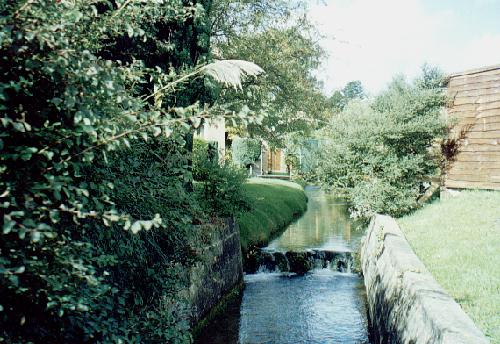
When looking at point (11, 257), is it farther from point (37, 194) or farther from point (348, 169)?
point (348, 169)

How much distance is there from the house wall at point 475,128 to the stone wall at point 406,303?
5.33 metres

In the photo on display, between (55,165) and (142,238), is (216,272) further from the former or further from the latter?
(55,165)

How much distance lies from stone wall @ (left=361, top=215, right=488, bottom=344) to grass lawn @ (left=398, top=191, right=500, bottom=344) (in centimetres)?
48

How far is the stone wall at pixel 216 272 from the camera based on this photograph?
27.3 ft

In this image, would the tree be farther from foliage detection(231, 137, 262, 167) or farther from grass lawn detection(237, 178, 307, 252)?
foliage detection(231, 137, 262, 167)

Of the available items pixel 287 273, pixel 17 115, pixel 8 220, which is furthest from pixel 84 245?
pixel 287 273

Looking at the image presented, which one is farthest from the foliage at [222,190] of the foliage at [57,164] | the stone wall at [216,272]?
the foliage at [57,164]

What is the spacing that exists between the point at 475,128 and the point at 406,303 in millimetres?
10551

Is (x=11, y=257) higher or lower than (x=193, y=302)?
higher

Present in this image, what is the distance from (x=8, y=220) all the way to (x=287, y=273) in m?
11.2

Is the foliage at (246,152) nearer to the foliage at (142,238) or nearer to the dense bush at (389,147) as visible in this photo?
the dense bush at (389,147)

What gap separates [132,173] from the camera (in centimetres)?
371

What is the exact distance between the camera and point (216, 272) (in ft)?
31.4

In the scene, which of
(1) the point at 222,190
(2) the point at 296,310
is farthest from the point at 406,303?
(1) the point at 222,190
